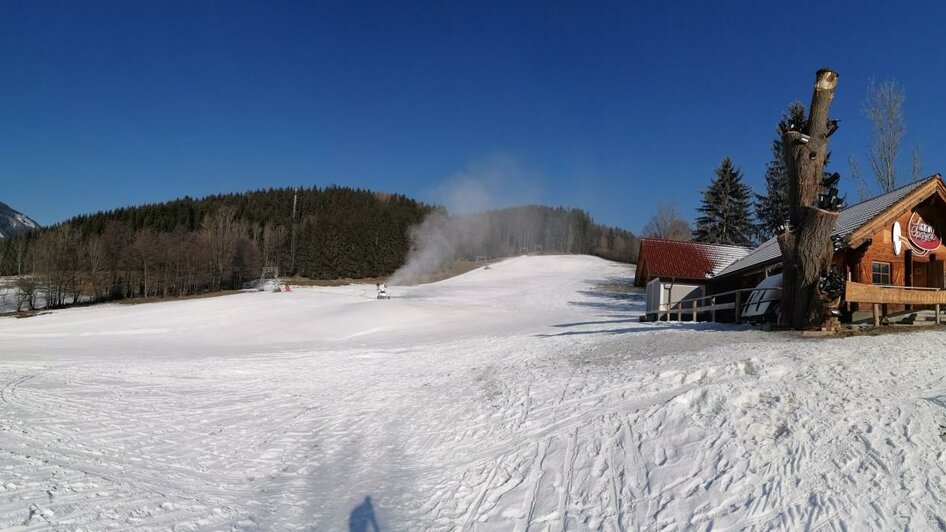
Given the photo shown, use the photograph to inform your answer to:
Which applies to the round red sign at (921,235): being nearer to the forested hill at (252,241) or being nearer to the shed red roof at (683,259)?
the shed red roof at (683,259)

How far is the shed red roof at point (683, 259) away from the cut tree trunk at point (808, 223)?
15310 millimetres

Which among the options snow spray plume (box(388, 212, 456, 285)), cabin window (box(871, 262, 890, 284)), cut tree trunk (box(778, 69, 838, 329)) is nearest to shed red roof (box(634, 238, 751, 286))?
cabin window (box(871, 262, 890, 284))

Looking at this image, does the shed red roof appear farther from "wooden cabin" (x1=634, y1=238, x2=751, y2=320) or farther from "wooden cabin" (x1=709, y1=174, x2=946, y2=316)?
"wooden cabin" (x1=709, y1=174, x2=946, y2=316)

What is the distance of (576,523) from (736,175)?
47.5 metres

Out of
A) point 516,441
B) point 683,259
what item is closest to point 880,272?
point 683,259

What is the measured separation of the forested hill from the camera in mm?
64375

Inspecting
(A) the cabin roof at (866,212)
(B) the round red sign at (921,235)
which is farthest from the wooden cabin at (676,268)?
(B) the round red sign at (921,235)

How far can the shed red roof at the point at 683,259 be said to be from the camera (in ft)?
93.4

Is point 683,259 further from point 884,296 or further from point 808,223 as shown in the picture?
point 808,223

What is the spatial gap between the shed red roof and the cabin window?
10149 millimetres

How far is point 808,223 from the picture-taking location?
12500mm

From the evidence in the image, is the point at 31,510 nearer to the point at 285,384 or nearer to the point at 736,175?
the point at 285,384

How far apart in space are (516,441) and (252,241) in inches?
3270

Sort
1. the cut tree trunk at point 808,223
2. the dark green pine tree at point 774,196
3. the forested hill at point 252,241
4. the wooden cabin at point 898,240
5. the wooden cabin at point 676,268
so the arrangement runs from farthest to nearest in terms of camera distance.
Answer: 1. the forested hill at point 252,241
2. the dark green pine tree at point 774,196
3. the wooden cabin at point 676,268
4. the wooden cabin at point 898,240
5. the cut tree trunk at point 808,223
